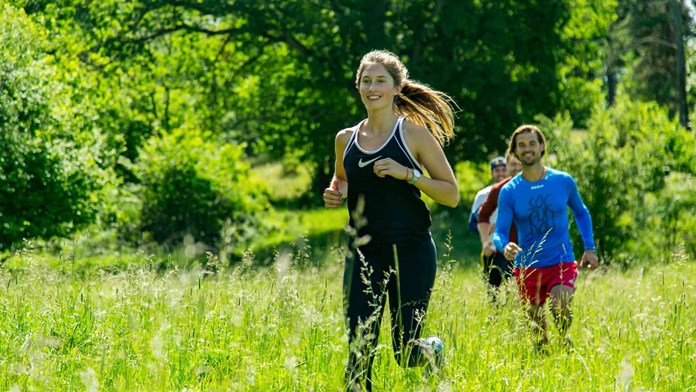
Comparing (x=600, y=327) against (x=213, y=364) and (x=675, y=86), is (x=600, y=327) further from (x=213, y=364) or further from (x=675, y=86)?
(x=675, y=86)

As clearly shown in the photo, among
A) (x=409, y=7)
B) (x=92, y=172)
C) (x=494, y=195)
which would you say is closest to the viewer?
(x=494, y=195)

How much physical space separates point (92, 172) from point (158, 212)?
7.26m

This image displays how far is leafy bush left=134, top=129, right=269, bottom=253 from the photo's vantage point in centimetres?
2180

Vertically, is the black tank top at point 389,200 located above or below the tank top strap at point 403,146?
below

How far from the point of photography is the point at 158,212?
21844mm

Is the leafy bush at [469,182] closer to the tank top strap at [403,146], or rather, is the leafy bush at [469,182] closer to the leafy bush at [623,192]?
the leafy bush at [623,192]

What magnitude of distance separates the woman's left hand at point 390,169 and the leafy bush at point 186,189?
55.9ft

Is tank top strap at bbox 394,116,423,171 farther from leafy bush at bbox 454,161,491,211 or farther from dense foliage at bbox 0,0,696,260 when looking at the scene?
leafy bush at bbox 454,161,491,211

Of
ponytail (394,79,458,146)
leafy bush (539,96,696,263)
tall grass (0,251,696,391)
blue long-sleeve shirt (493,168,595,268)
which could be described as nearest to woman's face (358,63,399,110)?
ponytail (394,79,458,146)

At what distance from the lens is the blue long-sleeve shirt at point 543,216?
6574 mm

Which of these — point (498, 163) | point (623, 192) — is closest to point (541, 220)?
point (498, 163)

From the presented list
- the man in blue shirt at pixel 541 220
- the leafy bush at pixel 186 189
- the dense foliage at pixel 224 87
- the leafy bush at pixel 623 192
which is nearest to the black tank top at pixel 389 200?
the man in blue shirt at pixel 541 220

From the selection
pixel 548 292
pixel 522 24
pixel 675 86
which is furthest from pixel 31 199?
pixel 675 86

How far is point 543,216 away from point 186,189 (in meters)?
16.2
